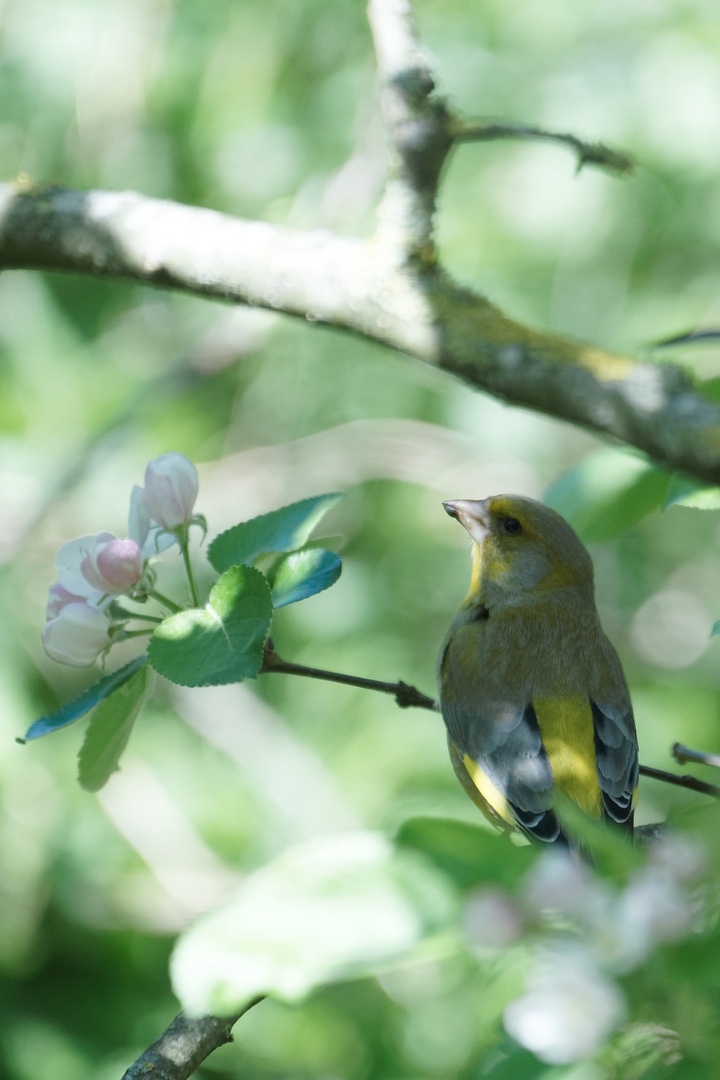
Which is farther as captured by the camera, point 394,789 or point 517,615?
point 394,789

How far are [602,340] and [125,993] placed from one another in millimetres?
3566

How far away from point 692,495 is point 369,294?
488 millimetres

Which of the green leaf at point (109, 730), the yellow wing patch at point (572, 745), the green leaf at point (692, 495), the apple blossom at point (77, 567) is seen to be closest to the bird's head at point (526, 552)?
the yellow wing patch at point (572, 745)

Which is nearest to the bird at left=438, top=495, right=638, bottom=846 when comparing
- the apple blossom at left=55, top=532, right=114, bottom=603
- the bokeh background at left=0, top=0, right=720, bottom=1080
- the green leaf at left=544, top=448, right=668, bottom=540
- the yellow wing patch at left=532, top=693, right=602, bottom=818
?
the yellow wing patch at left=532, top=693, right=602, bottom=818

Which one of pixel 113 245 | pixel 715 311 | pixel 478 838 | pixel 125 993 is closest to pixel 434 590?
pixel 715 311

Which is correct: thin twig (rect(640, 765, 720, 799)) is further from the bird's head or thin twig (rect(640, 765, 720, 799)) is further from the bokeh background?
the bokeh background

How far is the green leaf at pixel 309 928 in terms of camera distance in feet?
1.78

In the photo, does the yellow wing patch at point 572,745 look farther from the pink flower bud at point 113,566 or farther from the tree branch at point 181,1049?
the pink flower bud at point 113,566

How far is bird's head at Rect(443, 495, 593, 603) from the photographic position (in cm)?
215

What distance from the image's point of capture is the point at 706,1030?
1.79ft

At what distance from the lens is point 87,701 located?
1.08 meters

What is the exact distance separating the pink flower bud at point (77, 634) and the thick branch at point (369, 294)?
1.57ft

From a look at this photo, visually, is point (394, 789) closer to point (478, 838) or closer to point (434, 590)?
point (434, 590)

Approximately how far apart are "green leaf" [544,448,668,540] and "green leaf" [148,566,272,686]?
0.61 metres
